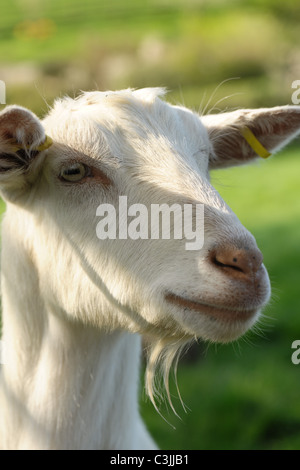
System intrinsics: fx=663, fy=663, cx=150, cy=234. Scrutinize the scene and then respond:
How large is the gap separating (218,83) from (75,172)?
16.6 meters

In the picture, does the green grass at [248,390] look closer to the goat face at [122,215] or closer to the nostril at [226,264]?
the goat face at [122,215]

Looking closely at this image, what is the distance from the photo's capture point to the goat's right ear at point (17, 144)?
110 inches

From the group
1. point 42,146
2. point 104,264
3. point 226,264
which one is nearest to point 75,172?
point 42,146

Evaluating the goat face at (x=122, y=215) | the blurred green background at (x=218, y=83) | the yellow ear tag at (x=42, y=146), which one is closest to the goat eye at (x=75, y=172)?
the goat face at (x=122, y=215)

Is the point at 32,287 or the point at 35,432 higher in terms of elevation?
the point at 32,287

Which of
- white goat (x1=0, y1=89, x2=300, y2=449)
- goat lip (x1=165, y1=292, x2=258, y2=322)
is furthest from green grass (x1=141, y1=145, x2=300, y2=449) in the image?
goat lip (x1=165, y1=292, x2=258, y2=322)

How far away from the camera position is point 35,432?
133 inches

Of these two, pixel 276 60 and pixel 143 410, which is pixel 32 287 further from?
pixel 276 60

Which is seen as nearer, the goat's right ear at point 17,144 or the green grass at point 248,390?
the goat's right ear at point 17,144

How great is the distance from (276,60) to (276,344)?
553 inches

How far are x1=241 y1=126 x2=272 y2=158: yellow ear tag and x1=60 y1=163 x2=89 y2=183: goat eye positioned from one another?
3.34 feet

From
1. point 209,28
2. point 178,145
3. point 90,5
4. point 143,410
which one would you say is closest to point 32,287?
point 178,145

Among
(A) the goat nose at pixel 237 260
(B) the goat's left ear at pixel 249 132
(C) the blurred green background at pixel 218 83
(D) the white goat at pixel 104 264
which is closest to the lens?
(A) the goat nose at pixel 237 260
